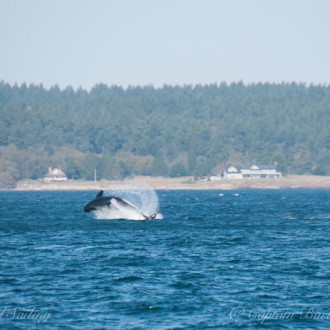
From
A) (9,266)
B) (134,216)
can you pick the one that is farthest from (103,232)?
(9,266)

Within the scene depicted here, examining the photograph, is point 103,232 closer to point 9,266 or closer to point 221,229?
point 221,229

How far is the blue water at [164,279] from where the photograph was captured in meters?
28.0

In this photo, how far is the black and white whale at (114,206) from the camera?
229 ft

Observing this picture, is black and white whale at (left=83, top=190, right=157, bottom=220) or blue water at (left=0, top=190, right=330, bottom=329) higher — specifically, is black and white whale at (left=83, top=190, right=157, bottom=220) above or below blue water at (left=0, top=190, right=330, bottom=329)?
above

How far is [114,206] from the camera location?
241ft

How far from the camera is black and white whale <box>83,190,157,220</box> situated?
69.9 m

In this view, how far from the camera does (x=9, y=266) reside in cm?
3925

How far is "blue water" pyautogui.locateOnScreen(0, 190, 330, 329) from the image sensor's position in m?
28.0

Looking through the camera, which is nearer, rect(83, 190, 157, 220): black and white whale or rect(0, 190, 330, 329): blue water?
rect(0, 190, 330, 329): blue water

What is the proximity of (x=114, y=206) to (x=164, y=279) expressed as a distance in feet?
124

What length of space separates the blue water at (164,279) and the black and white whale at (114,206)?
8709 mm

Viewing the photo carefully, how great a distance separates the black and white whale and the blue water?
8.71 metres

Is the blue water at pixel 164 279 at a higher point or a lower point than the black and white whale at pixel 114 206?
lower

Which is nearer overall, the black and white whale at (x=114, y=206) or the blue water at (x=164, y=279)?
the blue water at (x=164, y=279)
